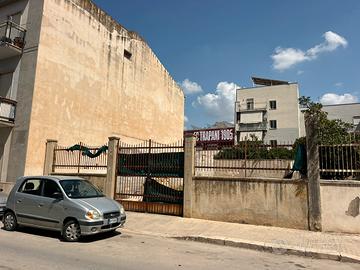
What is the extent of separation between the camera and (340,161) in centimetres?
962

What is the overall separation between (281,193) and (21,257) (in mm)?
7330

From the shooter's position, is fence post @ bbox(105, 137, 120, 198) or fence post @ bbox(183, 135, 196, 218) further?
fence post @ bbox(105, 137, 120, 198)

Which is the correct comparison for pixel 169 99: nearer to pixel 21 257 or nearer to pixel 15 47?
pixel 15 47

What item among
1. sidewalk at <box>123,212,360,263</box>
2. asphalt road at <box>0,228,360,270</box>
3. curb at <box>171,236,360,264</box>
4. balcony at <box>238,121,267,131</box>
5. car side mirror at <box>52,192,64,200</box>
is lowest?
asphalt road at <box>0,228,360,270</box>

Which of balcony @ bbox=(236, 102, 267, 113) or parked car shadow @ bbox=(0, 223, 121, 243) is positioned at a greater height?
balcony @ bbox=(236, 102, 267, 113)

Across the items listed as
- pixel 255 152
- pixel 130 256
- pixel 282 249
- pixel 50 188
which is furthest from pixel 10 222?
pixel 255 152

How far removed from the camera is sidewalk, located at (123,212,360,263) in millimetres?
Result: 7398

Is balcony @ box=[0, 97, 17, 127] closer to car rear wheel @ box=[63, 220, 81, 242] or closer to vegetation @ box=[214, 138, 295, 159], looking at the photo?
car rear wheel @ box=[63, 220, 81, 242]

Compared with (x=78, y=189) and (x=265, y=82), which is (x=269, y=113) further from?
(x=78, y=189)

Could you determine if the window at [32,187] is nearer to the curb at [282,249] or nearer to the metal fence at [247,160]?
the curb at [282,249]

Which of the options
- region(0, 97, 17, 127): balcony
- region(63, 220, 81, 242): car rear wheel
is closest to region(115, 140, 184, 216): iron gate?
region(63, 220, 81, 242): car rear wheel

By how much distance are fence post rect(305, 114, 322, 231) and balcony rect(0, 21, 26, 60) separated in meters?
14.1

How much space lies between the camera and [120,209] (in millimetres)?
8617

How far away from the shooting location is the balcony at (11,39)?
50.7 ft
